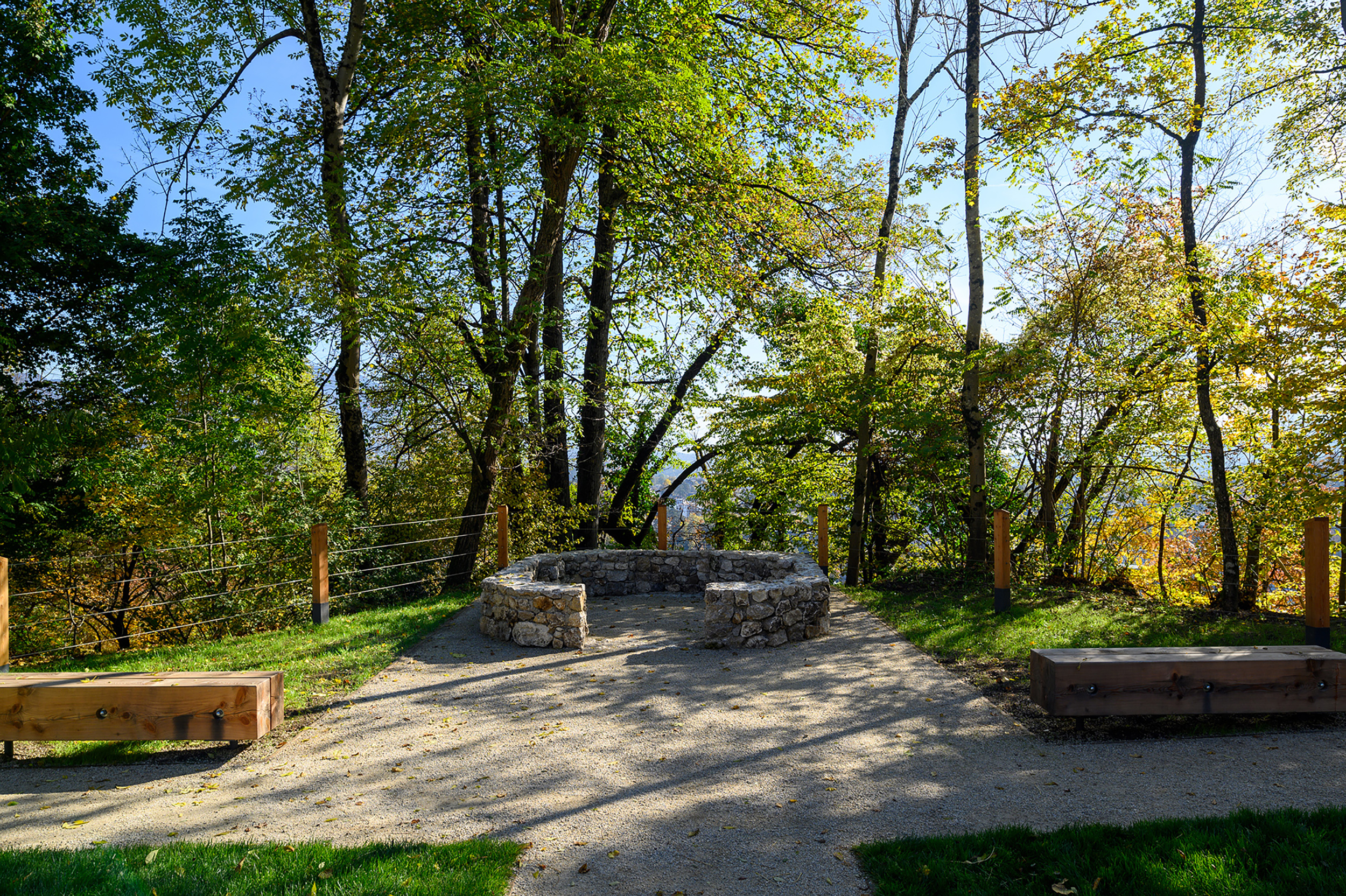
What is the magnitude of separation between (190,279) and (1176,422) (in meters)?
13.1

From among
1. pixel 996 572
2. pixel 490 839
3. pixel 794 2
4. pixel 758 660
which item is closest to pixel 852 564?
pixel 996 572

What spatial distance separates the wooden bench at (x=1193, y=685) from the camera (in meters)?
4.73

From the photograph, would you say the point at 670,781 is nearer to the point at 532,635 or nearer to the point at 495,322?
the point at 532,635

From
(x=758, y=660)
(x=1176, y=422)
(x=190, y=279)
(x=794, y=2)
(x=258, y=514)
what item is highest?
(x=794, y=2)

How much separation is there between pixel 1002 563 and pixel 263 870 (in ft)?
25.2

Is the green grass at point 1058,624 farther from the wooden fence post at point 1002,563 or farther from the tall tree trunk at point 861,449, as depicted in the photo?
the tall tree trunk at point 861,449

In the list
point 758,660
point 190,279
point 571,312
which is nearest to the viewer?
point 758,660

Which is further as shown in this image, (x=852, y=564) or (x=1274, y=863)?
(x=852, y=564)

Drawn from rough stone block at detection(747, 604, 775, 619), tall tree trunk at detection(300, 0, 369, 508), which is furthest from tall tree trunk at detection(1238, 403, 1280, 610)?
tall tree trunk at detection(300, 0, 369, 508)

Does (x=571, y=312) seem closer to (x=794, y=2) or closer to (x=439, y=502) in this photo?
(x=439, y=502)

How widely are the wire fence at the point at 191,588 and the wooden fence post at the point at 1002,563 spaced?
7.01 metres

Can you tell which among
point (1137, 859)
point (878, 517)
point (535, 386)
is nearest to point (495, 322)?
point (535, 386)

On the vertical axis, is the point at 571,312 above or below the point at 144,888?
above

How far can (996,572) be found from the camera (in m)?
8.40
